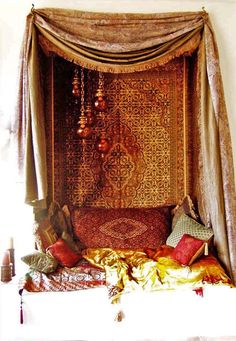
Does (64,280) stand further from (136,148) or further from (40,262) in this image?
(136,148)

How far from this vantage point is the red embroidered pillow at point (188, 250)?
10.9ft

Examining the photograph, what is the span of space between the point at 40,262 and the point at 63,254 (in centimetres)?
20

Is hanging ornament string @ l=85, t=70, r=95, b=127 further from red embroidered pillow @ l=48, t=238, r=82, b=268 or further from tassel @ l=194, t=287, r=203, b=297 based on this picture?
tassel @ l=194, t=287, r=203, b=297

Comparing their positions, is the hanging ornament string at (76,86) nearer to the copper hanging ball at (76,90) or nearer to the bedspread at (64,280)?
the copper hanging ball at (76,90)

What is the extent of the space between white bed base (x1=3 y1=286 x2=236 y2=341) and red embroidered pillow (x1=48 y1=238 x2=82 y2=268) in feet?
0.99

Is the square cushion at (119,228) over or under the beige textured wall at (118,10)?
under

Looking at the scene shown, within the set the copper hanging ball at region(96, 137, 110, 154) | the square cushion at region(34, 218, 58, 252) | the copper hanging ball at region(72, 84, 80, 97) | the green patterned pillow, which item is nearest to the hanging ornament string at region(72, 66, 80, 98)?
the copper hanging ball at region(72, 84, 80, 97)

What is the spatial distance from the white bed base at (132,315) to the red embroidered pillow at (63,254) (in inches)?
11.9

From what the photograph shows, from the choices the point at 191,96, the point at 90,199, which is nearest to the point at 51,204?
the point at 90,199

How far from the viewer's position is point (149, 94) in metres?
4.04

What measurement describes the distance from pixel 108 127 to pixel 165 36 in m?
1.00

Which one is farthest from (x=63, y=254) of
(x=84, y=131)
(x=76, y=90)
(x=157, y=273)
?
(x=76, y=90)

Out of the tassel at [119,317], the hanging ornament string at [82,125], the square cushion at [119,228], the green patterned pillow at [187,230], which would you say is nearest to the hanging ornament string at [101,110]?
the hanging ornament string at [82,125]

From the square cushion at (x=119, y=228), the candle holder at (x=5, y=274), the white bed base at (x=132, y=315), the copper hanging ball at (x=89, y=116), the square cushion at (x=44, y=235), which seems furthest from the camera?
the copper hanging ball at (x=89, y=116)
